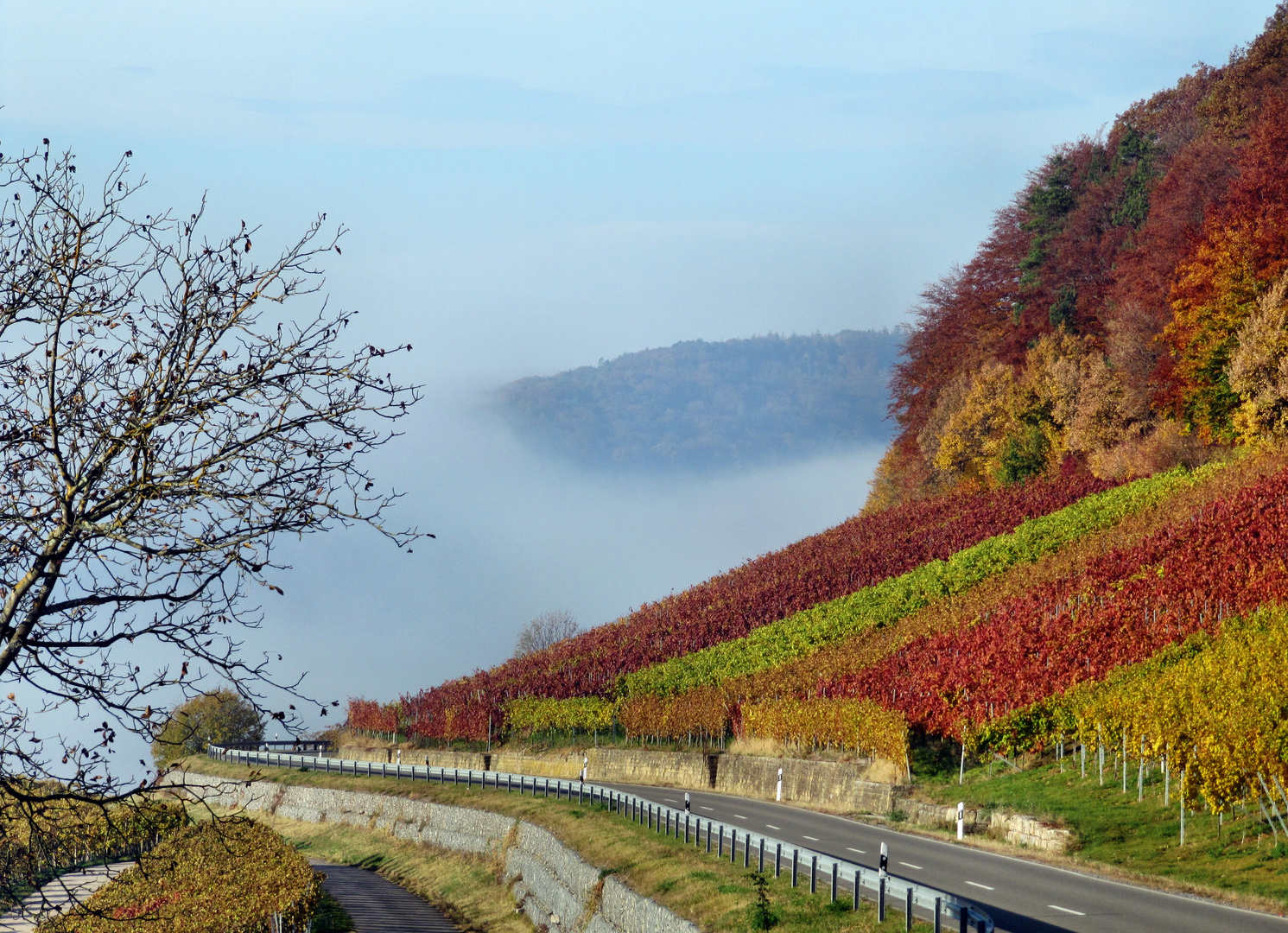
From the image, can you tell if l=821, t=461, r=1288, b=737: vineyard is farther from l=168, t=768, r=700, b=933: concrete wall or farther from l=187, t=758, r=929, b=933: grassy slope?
l=168, t=768, r=700, b=933: concrete wall

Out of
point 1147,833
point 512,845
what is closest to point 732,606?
point 512,845

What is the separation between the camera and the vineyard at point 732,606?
187 ft

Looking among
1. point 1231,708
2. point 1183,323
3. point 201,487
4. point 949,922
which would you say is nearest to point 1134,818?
point 1231,708

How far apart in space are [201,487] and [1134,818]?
64.6 feet

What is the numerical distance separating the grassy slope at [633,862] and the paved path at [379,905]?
727 mm

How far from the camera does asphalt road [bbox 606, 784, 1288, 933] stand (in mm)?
15562

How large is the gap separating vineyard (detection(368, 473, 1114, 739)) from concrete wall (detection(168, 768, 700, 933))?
922cm

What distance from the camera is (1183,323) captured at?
170ft

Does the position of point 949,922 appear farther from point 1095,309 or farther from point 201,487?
point 1095,309

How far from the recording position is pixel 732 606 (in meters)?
62.0

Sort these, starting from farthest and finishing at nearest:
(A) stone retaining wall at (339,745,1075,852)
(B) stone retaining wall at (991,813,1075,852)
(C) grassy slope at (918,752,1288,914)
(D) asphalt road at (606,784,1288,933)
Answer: (A) stone retaining wall at (339,745,1075,852) < (B) stone retaining wall at (991,813,1075,852) < (C) grassy slope at (918,752,1288,914) < (D) asphalt road at (606,784,1288,933)

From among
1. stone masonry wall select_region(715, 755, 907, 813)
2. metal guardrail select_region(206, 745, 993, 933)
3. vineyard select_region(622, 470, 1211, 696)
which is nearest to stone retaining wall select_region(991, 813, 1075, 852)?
metal guardrail select_region(206, 745, 993, 933)

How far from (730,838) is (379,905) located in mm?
13739

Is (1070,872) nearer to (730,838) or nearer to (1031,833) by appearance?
(1031,833)
